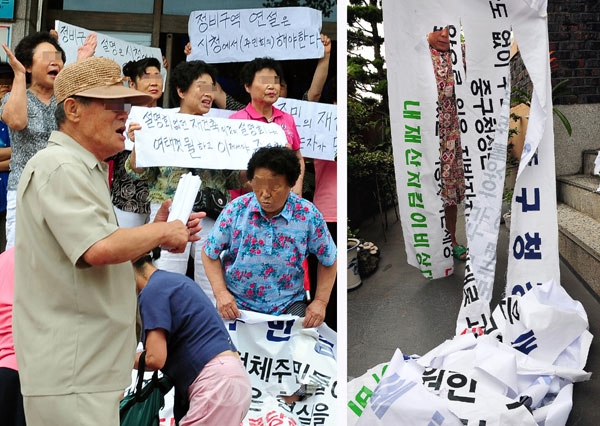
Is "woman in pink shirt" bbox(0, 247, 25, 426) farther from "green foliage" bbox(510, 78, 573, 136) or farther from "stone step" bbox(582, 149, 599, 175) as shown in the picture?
"stone step" bbox(582, 149, 599, 175)

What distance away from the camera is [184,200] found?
245 cm

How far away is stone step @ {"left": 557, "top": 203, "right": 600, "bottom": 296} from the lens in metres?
4.22

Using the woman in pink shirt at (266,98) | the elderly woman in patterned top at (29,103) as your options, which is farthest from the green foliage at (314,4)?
the elderly woman in patterned top at (29,103)

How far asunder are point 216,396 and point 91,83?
124 cm

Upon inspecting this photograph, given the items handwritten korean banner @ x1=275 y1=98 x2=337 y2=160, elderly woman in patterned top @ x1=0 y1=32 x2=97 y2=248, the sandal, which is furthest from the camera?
the sandal

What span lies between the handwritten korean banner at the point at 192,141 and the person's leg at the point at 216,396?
1.01 metres

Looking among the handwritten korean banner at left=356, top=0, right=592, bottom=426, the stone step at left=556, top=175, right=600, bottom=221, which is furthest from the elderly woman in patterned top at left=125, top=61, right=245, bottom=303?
the stone step at left=556, top=175, right=600, bottom=221

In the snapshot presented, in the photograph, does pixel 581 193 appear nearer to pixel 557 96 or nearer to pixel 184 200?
pixel 557 96

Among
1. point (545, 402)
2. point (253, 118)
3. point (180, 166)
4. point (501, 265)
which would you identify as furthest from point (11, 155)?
point (501, 265)

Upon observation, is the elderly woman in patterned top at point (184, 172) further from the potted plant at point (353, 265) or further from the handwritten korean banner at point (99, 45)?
the potted plant at point (353, 265)

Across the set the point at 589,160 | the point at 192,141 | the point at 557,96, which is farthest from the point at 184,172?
the point at 589,160

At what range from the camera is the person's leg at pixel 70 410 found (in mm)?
2049

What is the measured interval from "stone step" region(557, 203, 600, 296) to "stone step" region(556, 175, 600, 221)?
58 millimetres

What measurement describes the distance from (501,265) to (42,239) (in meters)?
3.64
